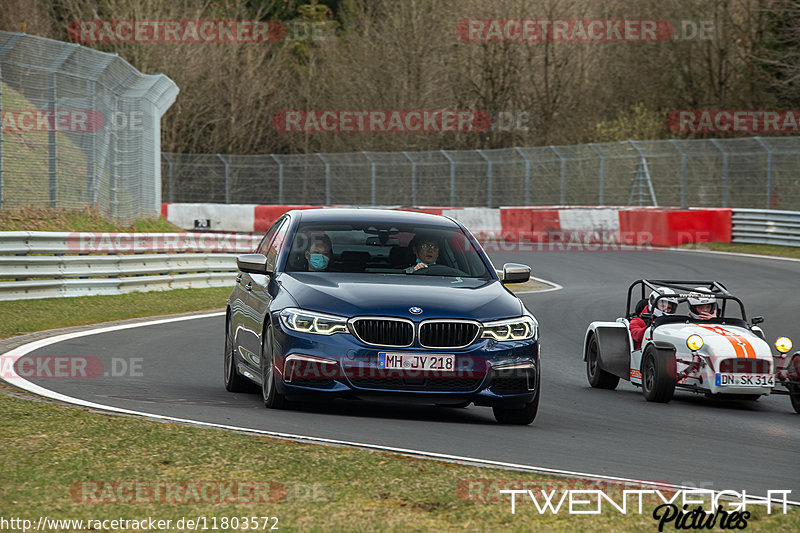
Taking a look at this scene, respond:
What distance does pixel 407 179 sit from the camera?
44281 millimetres

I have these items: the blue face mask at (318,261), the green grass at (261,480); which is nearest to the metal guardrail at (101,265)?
the blue face mask at (318,261)

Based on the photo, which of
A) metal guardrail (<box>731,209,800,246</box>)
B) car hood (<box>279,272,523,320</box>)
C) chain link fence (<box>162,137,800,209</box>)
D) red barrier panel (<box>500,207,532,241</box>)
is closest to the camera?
car hood (<box>279,272,523,320</box>)

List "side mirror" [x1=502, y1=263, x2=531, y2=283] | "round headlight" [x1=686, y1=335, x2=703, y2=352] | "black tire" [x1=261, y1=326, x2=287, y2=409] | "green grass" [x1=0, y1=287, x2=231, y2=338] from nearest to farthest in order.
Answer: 1. "black tire" [x1=261, y1=326, x2=287, y2=409]
2. "side mirror" [x1=502, y1=263, x2=531, y2=283]
3. "round headlight" [x1=686, y1=335, x2=703, y2=352]
4. "green grass" [x1=0, y1=287, x2=231, y2=338]

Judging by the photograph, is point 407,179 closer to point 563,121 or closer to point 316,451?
point 563,121

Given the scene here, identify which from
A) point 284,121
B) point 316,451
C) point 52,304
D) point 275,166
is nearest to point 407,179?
point 275,166

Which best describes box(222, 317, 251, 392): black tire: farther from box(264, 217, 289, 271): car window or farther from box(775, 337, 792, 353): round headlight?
→ box(775, 337, 792, 353): round headlight

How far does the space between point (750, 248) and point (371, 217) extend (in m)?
24.5

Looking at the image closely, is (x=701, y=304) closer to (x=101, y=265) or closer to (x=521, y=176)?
(x=101, y=265)

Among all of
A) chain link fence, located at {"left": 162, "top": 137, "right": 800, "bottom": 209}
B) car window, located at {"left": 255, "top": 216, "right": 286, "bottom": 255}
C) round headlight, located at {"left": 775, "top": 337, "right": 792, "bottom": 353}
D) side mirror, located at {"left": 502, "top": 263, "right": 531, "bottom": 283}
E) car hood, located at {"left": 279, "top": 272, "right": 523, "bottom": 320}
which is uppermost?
chain link fence, located at {"left": 162, "top": 137, "right": 800, "bottom": 209}

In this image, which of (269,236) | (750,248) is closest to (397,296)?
(269,236)

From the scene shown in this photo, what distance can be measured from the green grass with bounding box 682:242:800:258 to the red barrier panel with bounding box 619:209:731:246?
0.75ft

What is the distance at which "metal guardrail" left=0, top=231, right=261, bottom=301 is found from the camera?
56.1 feet

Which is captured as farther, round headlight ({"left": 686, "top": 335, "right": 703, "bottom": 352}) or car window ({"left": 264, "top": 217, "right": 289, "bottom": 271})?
round headlight ({"left": 686, "top": 335, "right": 703, "bottom": 352})

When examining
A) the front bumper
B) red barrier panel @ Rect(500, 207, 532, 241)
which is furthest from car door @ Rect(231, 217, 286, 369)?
red barrier panel @ Rect(500, 207, 532, 241)
